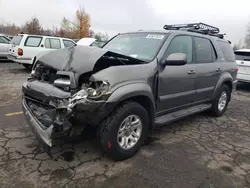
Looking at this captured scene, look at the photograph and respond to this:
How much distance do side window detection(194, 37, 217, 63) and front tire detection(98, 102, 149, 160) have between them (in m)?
1.89

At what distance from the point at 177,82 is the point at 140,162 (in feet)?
4.80

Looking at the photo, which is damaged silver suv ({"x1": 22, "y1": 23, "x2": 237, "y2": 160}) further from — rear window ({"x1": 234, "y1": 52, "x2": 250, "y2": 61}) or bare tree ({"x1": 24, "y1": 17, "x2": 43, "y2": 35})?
bare tree ({"x1": 24, "y1": 17, "x2": 43, "y2": 35})

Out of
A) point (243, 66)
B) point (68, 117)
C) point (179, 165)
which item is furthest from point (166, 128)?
point (243, 66)

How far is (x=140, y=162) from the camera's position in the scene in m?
2.90

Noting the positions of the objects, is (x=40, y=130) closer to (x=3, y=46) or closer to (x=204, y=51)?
(x=204, y=51)

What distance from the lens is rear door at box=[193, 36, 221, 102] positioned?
159 inches

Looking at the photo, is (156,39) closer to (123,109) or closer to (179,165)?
(123,109)

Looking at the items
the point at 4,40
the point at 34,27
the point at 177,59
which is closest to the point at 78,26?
the point at 34,27

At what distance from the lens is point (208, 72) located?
426 cm

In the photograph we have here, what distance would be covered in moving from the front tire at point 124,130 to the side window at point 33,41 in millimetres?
8502

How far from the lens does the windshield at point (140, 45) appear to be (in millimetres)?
3340

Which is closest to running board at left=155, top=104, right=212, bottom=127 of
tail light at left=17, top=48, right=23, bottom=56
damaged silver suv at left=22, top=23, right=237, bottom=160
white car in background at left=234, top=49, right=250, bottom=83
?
damaged silver suv at left=22, top=23, right=237, bottom=160

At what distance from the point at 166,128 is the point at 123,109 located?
72.3 inches

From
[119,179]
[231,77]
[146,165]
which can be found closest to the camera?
[119,179]
